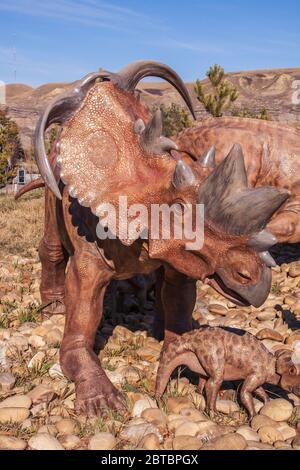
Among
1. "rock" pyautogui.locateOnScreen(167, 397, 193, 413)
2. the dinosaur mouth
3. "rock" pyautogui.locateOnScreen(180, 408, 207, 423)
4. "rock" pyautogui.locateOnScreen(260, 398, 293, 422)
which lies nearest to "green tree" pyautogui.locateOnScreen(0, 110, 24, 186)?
"rock" pyautogui.locateOnScreen(167, 397, 193, 413)

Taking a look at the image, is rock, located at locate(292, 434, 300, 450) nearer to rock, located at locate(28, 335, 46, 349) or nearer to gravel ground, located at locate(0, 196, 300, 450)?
gravel ground, located at locate(0, 196, 300, 450)

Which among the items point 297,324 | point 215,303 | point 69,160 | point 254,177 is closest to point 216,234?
point 69,160

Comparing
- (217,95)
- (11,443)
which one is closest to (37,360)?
(11,443)

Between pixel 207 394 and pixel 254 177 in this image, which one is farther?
pixel 254 177

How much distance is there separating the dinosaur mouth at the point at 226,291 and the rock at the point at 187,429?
2.27 ft

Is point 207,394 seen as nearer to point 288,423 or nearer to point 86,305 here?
point 288,423

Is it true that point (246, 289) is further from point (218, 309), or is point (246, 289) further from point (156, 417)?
point (218, 309)

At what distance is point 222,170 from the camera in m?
2.09

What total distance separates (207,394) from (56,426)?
78cm

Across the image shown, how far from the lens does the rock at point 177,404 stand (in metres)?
2.83

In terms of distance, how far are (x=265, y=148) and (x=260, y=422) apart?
2.01 meters

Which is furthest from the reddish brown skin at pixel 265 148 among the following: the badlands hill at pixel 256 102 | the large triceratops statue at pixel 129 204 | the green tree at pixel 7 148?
the badlands hill at pixel 256 102

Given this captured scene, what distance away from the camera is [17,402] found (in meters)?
2.88

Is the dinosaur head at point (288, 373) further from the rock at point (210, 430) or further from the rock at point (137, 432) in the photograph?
the rock at point (137, 432)
